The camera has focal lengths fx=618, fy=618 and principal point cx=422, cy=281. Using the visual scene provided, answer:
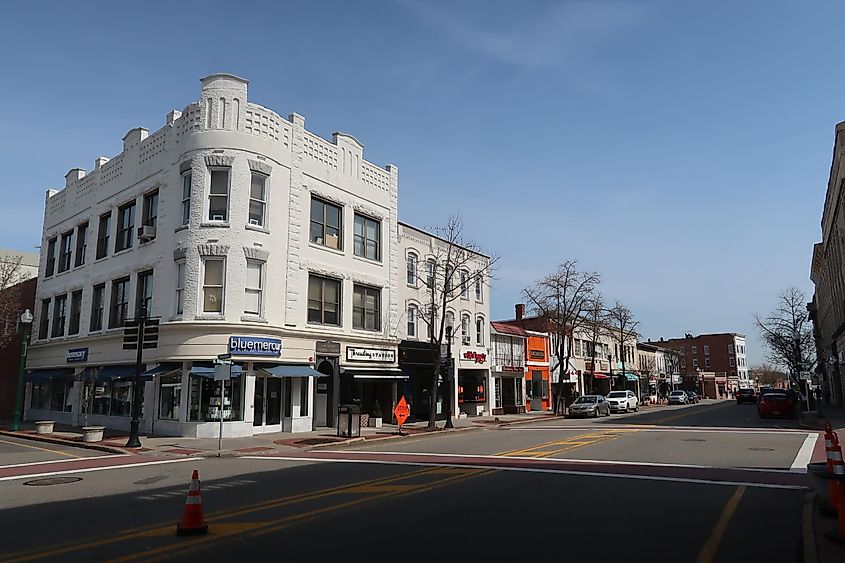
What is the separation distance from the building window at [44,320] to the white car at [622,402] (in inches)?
1418

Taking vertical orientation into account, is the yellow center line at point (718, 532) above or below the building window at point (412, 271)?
below

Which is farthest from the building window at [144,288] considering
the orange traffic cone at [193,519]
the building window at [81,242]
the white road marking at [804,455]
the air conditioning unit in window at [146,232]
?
the white road marking at [804,455]

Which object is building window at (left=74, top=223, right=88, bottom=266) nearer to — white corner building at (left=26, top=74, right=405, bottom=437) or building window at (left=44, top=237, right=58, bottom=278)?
white corner building at (left=26, top=74, right=405, bottom=437)

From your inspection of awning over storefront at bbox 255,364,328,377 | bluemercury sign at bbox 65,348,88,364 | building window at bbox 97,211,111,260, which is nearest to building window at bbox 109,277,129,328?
bluemercury sign at bbox 65,348,88,364

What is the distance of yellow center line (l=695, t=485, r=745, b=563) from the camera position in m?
6.84

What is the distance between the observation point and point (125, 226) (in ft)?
95.9

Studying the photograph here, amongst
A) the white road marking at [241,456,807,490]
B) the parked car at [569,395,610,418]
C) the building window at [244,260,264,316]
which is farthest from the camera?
the parked car at [569,395,610,418]

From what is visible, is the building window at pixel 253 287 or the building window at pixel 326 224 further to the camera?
the building window at pixel 326 224

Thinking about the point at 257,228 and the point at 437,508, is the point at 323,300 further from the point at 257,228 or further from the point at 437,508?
the point at 437,508

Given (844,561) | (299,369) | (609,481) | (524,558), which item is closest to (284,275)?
(299,369)

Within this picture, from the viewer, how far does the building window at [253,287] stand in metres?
24.7

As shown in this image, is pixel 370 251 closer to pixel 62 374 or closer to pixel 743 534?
pixel 62 374

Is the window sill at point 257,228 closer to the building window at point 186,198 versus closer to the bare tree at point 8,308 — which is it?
the building window at point 186,198

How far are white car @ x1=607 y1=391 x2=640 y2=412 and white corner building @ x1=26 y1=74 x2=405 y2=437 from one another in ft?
67.6
